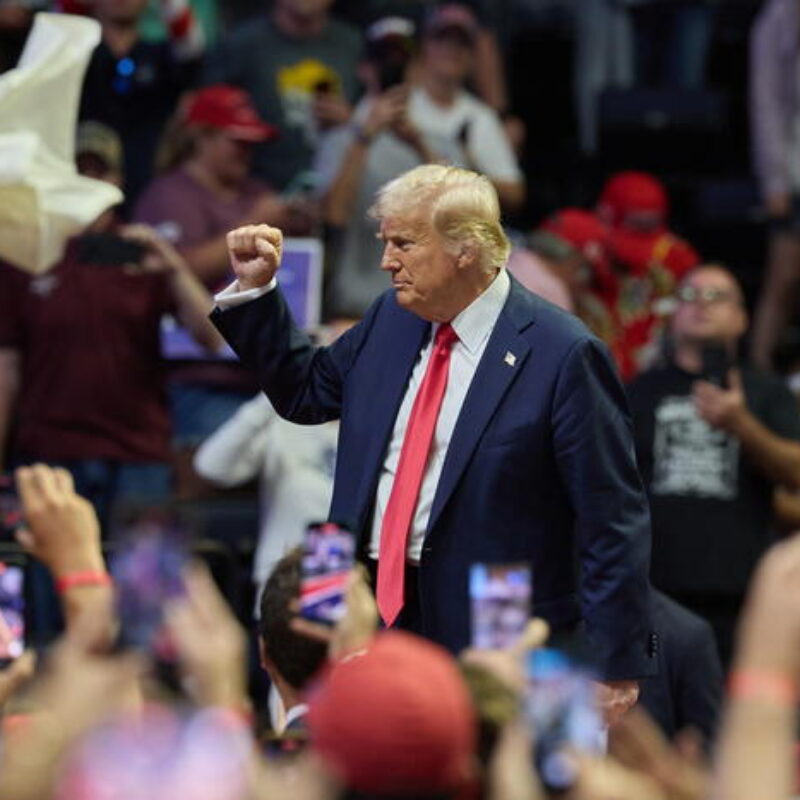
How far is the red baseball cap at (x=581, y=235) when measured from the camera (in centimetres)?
927

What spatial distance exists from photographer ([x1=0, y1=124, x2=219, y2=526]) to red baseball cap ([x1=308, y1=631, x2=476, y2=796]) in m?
5.18

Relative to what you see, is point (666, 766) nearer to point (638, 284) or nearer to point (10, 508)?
point (10, 508)

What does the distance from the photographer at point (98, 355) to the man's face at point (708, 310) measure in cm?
171

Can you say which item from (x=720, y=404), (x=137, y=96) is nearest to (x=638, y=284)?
(x=720, y=404)

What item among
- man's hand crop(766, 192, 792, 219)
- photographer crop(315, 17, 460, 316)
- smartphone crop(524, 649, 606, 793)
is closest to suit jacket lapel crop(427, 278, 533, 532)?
smartphone crop(524, 649, 606, 793)

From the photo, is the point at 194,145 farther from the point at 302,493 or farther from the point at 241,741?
the point at 241,741

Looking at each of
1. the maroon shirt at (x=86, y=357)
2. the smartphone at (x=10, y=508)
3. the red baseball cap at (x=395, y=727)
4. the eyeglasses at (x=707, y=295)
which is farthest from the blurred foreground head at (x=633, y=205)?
the red baseball cap at (x=395, y=727)

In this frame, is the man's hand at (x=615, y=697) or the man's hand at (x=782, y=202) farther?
the man's hand at (x=782, y=202)

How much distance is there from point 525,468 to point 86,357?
312cm

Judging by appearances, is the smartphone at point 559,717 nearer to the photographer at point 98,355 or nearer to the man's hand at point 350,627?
the man's hand at point 350,627

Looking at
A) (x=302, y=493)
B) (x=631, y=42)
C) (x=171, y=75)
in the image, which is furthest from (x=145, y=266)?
(x=631, y=42)

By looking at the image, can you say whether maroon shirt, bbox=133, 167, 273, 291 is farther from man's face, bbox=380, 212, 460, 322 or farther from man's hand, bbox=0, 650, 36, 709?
man's hand, bbox=0, 650, 36, 709

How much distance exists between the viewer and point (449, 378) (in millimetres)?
5469

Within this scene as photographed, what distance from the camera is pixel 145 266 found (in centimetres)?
818
